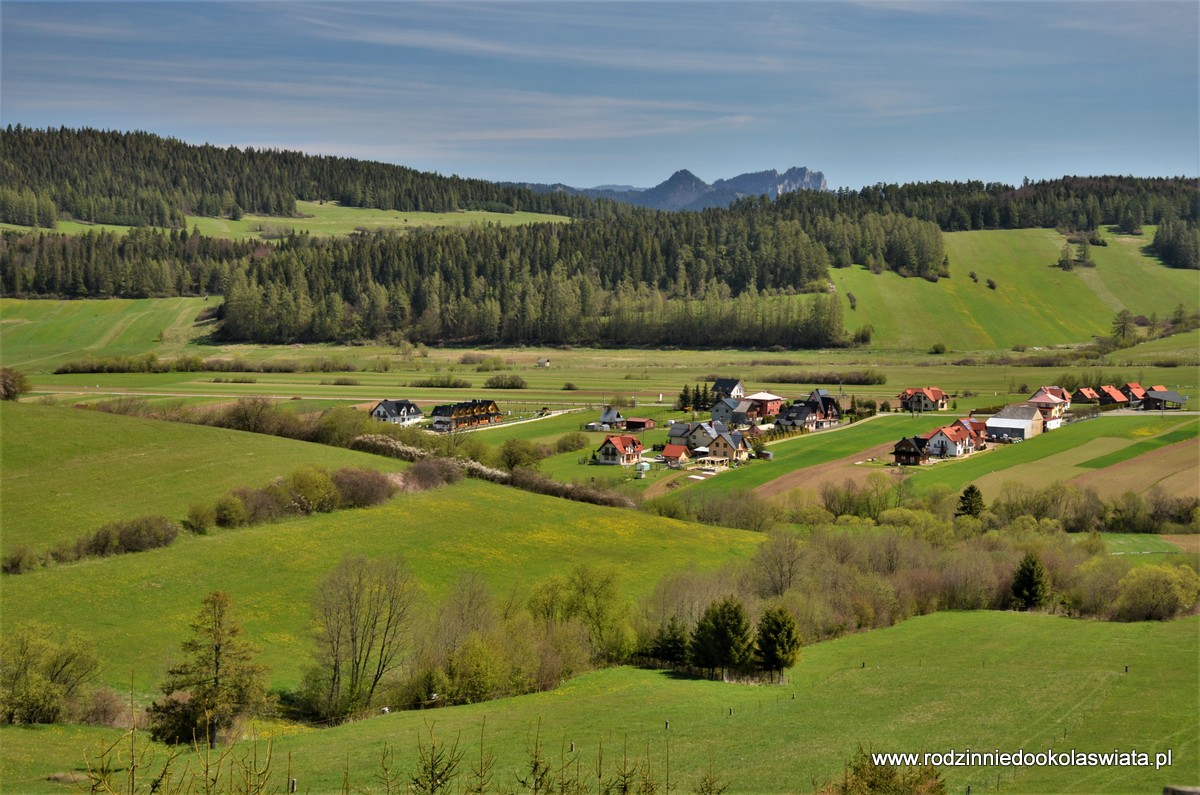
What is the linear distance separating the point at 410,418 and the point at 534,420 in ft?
37.9

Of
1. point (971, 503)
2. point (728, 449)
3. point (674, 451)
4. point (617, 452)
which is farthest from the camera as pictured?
point (674, 451)

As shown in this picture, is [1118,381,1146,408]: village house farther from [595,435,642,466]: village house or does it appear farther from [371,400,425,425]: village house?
[371,400,425,425]: village house

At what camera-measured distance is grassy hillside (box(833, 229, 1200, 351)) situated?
156125 millimetres

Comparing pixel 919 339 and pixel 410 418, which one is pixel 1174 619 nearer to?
pixel 410 418

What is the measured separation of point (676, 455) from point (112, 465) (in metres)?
41.7

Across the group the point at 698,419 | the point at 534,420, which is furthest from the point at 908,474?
the point at 534,420

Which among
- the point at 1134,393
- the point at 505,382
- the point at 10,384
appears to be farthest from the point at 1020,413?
the point at 10,384

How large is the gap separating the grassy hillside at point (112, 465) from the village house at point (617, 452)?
819 inches

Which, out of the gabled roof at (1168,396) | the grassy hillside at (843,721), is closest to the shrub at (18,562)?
the grassy hillside at (843,721)

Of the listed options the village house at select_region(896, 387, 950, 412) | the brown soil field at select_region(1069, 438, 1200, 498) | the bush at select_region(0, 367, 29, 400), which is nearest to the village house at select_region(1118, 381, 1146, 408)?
the village house at select_region(896, 387, 950, 412)

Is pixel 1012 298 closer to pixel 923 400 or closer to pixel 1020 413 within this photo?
pixel 923 400

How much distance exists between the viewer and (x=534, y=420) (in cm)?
9300

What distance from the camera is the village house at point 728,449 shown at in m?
77.8

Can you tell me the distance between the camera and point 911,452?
74.3m
